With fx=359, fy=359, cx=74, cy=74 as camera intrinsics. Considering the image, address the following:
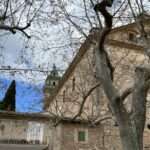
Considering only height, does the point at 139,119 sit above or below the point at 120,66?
below

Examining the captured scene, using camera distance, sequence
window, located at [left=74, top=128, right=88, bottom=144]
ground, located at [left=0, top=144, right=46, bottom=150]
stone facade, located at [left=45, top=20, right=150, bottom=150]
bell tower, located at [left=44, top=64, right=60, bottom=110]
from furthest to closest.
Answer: window, located at [left=74, top=128, right=88, bottom=144]
stone facade, located at [left=45, top=20, right=150, bottom=150]
ground, located at [left=0, top=144, right=46, bottom=150]
bell tower, located at [left=44, top=64, right=60, bottom=110]

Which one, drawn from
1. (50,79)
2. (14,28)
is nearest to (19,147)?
(50,79)

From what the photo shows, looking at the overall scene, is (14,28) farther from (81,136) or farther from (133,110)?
(81,136)

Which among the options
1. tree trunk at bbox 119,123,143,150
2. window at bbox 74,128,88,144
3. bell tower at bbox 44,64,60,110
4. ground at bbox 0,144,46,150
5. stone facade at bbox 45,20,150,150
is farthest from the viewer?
window at bbox 74,128,88,144

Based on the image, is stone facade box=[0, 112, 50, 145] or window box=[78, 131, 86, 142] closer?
stone facade box=[0, 112, 50, 145]

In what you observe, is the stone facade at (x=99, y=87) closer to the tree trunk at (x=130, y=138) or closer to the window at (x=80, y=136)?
the window at (x=80, y=136)

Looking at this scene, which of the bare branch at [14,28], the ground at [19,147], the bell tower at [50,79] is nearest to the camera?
the bare branch at [14,28]

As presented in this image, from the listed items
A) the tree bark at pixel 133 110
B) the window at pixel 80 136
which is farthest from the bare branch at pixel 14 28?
the window at pixel 80 136

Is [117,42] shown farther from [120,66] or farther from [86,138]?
[86,138]

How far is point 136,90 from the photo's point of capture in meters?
7.03

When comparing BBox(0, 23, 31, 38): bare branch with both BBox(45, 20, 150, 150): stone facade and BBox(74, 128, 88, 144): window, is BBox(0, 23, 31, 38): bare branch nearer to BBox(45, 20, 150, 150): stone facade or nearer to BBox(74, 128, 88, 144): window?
BBox(45, 20, 150, 150): stone facade

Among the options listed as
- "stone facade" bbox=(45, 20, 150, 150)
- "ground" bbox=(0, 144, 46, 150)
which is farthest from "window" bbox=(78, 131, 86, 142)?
"ground" bbox=(0, 144, 46, 150)

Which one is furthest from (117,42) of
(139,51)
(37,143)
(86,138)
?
(37,143)

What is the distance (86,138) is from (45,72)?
5.91 metres
